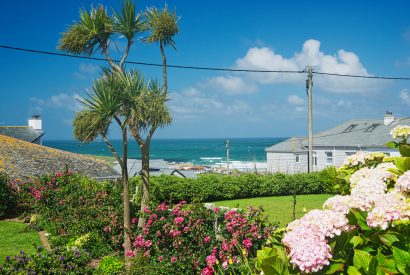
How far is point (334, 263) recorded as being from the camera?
1.84m

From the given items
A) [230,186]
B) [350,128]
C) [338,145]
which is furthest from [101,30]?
[350,128]

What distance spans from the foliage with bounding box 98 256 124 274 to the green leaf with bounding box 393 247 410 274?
5506 mm

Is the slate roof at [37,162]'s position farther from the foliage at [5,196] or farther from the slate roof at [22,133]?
the slate roof at [22,133]

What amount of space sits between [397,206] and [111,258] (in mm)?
6330

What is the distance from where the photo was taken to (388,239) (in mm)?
1876

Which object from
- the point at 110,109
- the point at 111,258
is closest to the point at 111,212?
the point at 111,258

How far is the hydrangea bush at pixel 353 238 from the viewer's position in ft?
5.64

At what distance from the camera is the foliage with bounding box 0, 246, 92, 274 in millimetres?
6255

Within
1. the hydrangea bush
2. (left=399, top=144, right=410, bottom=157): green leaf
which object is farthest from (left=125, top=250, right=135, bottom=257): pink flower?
(left=399, top=144, right=410, bottom=157): green leaf

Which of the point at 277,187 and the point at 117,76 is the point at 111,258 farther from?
the point at 277,187

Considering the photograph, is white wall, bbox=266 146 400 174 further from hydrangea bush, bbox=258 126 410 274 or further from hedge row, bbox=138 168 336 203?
hydrangea bush, bbox=258 126 410 274

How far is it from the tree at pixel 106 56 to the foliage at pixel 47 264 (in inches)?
38.0

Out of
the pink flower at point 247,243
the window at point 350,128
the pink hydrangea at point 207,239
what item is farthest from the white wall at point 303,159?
the pink flower at point 247,243

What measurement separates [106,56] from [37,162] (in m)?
9.80
